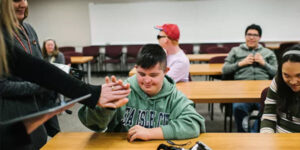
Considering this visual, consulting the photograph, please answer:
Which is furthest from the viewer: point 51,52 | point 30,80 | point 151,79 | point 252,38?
point 51,52

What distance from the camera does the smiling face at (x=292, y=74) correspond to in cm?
145

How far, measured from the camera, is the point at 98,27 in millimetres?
7648

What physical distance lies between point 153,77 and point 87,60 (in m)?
4.29

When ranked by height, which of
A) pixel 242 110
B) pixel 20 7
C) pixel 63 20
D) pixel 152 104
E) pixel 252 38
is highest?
pixel 63 20

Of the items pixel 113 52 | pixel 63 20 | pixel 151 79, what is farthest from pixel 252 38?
pixel 63 20

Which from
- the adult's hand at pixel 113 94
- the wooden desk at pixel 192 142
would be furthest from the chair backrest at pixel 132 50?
the adult's hand at pixel 113 94

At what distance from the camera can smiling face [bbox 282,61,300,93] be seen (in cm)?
145

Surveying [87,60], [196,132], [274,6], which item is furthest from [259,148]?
[274,6]

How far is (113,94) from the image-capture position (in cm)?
108

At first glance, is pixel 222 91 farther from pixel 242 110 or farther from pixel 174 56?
pixel 174 56

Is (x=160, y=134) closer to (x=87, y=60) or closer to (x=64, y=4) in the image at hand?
(x=87, y=60)

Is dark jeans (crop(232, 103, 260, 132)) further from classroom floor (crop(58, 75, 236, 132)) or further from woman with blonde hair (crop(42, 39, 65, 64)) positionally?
woman with blonde hair (crop(42, 39, 65, 64))

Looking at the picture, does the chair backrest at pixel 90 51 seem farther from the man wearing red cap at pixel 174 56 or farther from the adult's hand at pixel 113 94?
the adult's hand at pixel 113 94

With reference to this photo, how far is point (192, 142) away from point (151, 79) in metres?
0.41
